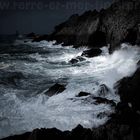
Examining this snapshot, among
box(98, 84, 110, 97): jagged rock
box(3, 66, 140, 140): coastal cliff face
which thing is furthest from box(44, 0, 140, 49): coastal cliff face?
box(3, 66, 140, 140): coastal cliff face

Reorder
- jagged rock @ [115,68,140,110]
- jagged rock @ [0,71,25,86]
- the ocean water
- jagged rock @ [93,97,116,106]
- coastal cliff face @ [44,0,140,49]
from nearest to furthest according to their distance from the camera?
the ocean water, jagged rock @ [115,68,140,110], jagged rock @ [93,97,116,106], jagged rock @ [0,71,25,86], coastal cliff face @ [44,0,140,49]

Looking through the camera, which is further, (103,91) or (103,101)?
(103,91)

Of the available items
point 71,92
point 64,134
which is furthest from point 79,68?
point 64,134

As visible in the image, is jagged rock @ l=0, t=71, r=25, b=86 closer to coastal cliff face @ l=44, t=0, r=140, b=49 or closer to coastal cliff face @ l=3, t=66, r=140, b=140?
coastal cliff face @ l=3, t=66, r=140, b=140

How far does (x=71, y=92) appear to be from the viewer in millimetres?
15500

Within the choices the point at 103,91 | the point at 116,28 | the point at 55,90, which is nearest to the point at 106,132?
the point at 103,91

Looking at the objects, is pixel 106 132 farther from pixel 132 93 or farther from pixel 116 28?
pixel 116 28

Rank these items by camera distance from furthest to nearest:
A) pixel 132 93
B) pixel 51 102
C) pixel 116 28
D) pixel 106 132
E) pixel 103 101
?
pixel 116 28 < pixel 51 102 < pixel 103 101 < pixel 132 93 < pixel 106 132

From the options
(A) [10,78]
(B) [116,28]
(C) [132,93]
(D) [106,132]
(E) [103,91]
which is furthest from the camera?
(B) [116,28]

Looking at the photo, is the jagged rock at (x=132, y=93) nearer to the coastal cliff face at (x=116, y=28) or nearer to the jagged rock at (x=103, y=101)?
the jagged rock at (x=103, y=101)

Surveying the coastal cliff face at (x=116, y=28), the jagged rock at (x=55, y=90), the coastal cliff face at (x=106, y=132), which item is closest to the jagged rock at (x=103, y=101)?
the coastal cliff face at (x=106, y=132)

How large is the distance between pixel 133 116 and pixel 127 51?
672 inches

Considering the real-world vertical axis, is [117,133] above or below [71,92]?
above

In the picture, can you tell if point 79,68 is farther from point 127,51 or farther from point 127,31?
point 127,31
